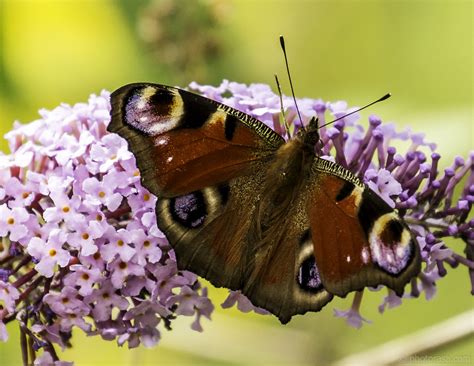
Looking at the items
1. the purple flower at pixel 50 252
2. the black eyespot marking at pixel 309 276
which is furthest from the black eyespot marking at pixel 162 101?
the black eyespot marking at pixel 309 276

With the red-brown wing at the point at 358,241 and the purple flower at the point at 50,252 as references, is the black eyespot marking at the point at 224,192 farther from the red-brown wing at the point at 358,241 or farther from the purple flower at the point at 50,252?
the purple flower at the point at 50,252

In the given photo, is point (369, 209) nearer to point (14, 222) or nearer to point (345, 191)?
point (345, 191)

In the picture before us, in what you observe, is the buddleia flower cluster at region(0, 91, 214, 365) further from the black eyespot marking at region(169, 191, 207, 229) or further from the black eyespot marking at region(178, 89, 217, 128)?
the black eyespot marking at region(178, 89, 217, 128)

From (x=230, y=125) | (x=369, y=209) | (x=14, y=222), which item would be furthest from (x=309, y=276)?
(x=14, y=222)

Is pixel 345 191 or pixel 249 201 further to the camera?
pixel 249 201

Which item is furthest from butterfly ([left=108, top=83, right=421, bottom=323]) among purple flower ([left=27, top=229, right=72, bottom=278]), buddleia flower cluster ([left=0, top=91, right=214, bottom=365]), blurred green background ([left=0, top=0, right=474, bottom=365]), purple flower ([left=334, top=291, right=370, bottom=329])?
blurred green background ([left=0, top=0, right=474, bottom=365])
